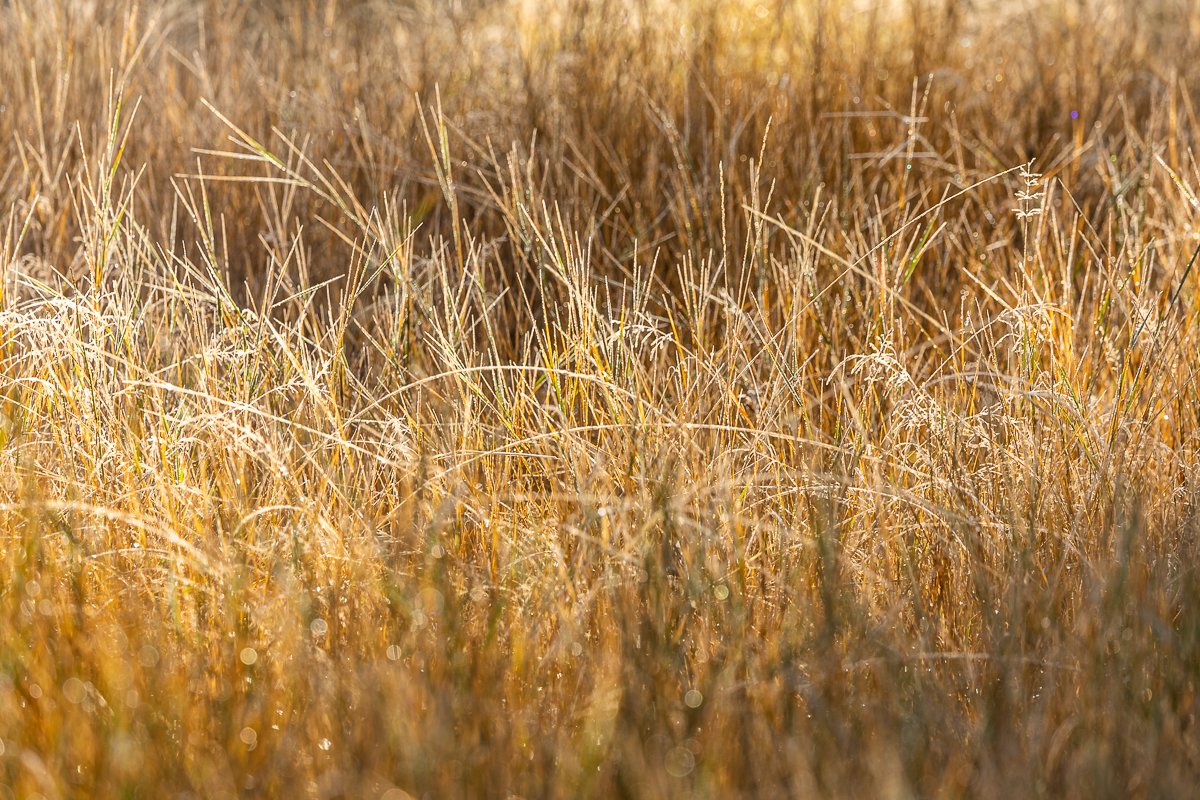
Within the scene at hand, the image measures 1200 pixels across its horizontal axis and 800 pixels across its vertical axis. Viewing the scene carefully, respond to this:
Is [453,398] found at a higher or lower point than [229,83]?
lower

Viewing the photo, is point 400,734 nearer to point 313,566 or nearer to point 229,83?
point 313,566

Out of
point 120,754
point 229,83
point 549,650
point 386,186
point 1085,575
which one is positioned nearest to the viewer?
point 120,754

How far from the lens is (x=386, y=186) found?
339 cm

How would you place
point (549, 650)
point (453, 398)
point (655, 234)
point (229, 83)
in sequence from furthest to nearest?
point (229, 83), point (655, 234), point (453, 398), point (549, 650)

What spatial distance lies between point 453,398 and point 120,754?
0.96 meters

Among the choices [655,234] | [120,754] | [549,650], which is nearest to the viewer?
[120,754]

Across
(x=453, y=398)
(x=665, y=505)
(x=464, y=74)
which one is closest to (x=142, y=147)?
(x=464, y=74)

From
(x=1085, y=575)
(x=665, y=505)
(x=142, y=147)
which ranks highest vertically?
(x=142, y=147)

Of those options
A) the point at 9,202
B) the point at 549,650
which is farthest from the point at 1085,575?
the point at 9,202

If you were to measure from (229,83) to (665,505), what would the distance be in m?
2.74

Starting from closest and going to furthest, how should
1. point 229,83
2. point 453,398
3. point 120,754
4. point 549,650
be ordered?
point 120,754 → point 549,650 → point 453,398 → point 229,83

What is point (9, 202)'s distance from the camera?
320cm

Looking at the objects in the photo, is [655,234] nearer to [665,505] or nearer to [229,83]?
[229,83]

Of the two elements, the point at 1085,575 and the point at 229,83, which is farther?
the point at 229,83
